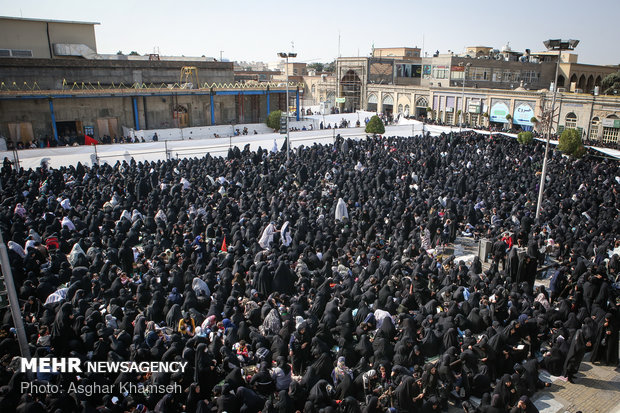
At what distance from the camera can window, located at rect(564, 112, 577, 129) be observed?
30945 mm

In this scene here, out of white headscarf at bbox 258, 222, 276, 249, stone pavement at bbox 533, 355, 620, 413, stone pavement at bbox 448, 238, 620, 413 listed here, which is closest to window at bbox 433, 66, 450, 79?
white headscarf at bbox 258, 222, 276, 249

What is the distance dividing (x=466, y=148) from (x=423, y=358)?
1838cm

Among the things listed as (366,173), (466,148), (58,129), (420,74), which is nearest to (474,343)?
(366,173)

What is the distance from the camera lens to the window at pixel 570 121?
30.9 meters

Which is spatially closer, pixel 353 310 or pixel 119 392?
A: pixel 119 392

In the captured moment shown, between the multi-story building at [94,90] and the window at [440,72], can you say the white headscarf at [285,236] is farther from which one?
Result: the window at [440,72]

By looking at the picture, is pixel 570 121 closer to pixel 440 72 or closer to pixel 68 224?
pixel 440 72

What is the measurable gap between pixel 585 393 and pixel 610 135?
2713 centimetres

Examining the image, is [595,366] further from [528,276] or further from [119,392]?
[119,392]

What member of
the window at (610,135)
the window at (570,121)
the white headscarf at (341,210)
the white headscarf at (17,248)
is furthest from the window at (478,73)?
the white headscarf at (17,248)

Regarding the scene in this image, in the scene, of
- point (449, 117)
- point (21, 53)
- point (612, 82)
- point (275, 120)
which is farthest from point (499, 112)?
point (21, 53)

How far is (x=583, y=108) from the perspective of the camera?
Answer: 3025 centimetres

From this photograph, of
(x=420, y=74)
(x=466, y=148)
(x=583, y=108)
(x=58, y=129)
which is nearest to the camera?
(x=466, y=148)

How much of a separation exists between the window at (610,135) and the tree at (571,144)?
8.58 meters
